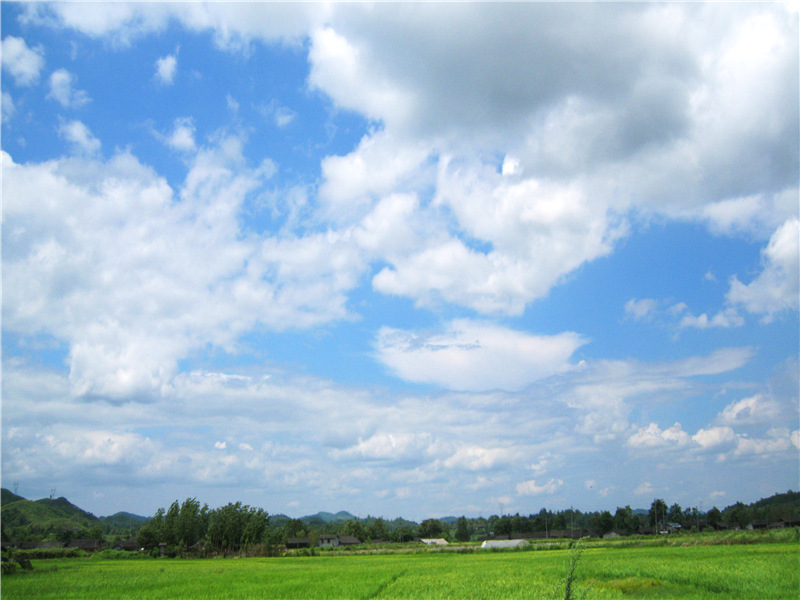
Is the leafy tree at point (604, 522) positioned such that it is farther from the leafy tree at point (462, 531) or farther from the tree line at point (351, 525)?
the leafy tree at point (462, 531)

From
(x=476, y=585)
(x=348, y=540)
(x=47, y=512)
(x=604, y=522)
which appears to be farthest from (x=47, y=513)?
(x=476, y=585)

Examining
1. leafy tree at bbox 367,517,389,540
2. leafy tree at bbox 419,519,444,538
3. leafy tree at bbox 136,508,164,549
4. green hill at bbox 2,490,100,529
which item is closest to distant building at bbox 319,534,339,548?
leafy tree at bbox 367,517,389,540

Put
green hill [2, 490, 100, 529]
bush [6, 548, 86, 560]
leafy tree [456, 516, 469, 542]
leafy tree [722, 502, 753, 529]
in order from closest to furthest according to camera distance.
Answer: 1. bush [6, 548, 86, 560]
2. green hill [2, 490, 100, 529]
3. leafy tree [722, 502, 753, 529]
4. leafy tree [456, 516, 469, 542]

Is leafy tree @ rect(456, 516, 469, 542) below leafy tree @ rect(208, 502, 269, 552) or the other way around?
below

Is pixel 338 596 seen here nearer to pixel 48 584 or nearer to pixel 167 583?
pixel 167 583

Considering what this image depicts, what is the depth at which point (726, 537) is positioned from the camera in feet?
197

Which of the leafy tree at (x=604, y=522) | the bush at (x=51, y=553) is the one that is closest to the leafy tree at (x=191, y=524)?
the bush at (x=51, y=553)

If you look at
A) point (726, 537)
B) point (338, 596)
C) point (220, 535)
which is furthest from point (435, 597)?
point (220, 535)

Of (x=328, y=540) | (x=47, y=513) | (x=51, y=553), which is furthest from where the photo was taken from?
(x=47, y=513)

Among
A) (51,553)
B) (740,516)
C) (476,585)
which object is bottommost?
(740,516)

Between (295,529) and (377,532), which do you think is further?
(377,532)

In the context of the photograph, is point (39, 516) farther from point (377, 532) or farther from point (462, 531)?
point (462, 531)

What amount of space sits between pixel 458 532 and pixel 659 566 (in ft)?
443

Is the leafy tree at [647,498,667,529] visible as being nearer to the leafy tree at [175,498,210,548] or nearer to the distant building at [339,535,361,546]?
the distant building at [339,535,361,546]
